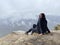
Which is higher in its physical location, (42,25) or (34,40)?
(42,25)

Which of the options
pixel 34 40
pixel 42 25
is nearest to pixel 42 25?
pixel 42 25

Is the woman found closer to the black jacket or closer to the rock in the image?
→ the black jacket

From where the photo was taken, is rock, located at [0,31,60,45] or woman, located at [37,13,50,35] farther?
woman, located at [37,13,50,35]

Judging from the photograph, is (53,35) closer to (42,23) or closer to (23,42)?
(42,23)

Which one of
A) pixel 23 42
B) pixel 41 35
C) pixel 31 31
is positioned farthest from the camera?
pixel 31 31

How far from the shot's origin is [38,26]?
1183 inches

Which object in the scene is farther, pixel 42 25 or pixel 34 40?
pixel 42 25

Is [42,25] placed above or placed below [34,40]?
above

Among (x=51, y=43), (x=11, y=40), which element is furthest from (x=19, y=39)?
(x=51, y=43)

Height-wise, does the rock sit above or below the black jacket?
below

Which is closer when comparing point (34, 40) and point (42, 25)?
point (34, 40)

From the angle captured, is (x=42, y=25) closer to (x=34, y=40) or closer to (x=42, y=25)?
(x=42, y=25)

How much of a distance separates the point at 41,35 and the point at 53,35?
3.60 ft

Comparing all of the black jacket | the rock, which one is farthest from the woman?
the rock
